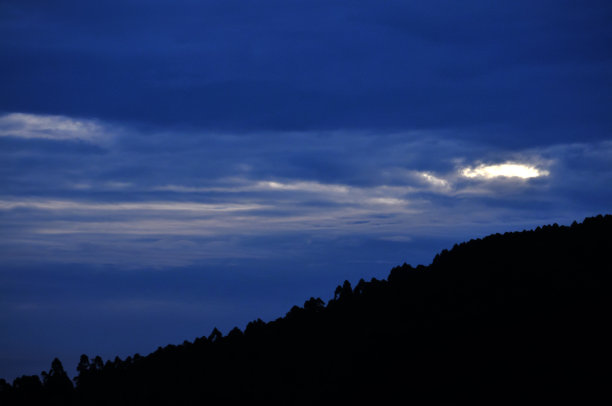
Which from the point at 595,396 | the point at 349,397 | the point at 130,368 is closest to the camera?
the point at 595,396

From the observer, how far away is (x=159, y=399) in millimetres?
39156

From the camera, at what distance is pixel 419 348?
137ft

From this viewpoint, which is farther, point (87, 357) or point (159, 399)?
point (87, 357)

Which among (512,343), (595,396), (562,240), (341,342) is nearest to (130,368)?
(341,342)

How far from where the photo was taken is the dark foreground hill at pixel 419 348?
36719 mm

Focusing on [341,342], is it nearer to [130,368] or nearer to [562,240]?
[130,368]

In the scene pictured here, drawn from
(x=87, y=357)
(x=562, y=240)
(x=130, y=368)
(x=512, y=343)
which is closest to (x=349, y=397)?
(x=512, y=343)

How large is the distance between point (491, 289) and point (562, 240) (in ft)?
32.9

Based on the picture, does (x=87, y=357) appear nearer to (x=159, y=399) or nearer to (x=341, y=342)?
(x=159, y=399)

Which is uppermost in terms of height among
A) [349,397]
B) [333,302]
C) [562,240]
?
[562,240]

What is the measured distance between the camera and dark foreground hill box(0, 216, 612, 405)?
3672cm

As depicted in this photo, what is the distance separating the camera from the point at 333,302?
5072cm

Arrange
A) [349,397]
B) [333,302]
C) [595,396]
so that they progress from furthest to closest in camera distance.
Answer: [333,302]
[349,397]
[595,396]

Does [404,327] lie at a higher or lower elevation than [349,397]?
higher
